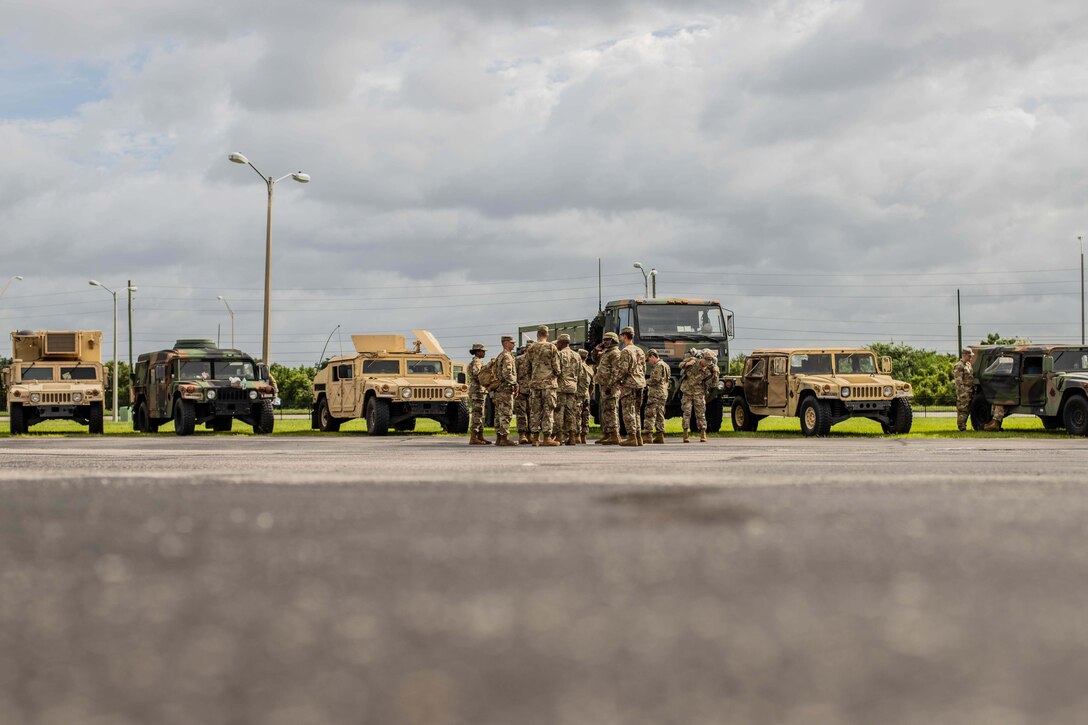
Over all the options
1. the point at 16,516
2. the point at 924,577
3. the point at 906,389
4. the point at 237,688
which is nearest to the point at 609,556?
the point at 924,577

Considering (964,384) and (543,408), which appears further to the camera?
(964,384)

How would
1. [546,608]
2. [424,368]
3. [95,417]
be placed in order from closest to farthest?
[546,608]
[424,368]
[95,417]

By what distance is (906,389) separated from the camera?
2603 centimetres

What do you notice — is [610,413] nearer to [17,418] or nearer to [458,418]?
[458,418]

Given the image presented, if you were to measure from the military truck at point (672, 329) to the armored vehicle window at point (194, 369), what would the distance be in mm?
8745

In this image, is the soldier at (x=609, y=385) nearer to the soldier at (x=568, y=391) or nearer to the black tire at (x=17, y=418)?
the soldier at (x=568, y=391)

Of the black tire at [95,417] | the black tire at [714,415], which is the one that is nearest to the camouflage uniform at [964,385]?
the black tire at [714,415]

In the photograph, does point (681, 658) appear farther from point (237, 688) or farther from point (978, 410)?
point (978, 410)

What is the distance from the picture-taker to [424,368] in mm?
28281

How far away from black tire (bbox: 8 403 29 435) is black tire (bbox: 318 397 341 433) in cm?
668

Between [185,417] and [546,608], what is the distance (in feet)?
84.2

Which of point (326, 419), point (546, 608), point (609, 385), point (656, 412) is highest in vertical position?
point (609, 385)

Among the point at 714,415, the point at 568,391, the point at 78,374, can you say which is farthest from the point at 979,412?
the point at 78,374

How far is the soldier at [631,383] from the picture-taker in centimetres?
1922
